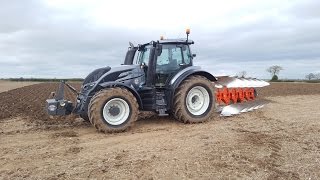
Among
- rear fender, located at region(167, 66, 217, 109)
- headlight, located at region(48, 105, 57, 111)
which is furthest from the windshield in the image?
headlight, located at region(48, 105, 57, 111)

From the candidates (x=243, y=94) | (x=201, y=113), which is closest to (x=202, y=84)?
(x=201, y=113)

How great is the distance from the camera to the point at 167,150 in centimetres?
896

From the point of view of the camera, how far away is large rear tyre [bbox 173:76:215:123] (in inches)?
493

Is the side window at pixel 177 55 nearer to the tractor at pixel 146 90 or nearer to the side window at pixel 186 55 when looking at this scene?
the tractor at pixel 146 90

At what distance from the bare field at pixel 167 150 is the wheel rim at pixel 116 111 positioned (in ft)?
1.36

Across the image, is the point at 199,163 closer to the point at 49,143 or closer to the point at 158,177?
the point at 158,177

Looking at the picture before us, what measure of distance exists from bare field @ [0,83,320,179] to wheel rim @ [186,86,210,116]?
471 mm

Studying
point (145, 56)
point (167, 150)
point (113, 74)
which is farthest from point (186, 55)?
point (167, 150)

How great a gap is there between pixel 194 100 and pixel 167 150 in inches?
174

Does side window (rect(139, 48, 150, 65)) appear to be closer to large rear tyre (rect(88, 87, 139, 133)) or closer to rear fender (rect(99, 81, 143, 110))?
rear fender (rect(99, 81, 143, 110))

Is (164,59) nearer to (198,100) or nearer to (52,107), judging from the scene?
(198,100)

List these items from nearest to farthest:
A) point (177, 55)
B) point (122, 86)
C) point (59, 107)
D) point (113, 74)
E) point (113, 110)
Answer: point (113, 110) → point (122, 86) → point (59, 107) → point (113, 74) → point (177, 55)

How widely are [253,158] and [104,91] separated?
4.33 metres

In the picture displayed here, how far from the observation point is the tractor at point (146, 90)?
37.0 ft
